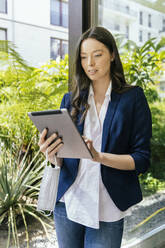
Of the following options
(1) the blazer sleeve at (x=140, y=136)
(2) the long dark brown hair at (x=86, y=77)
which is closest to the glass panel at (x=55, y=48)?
(2) the long dark brown hair at (x=86, y=77)

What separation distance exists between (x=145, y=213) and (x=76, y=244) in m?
0.81

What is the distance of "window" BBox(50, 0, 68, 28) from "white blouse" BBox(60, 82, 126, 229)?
7.56ft

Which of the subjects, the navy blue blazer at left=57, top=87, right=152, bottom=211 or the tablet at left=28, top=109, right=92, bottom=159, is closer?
the tablet at left=28, top=109, right=92, bottom=159

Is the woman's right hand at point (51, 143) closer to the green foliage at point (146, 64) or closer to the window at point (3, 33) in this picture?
the green foliage at point (146, 64)

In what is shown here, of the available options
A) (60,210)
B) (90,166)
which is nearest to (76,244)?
(60,210)

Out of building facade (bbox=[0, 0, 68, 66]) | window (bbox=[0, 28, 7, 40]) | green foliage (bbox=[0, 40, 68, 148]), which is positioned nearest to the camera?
green foliage (bbox=[0, 40, 68, 148])

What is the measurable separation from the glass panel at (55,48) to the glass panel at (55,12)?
0.73ft

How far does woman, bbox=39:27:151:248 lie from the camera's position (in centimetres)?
85

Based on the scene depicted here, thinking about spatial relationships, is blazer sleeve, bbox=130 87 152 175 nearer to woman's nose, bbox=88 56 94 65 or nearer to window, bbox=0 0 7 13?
woman's nose, bbox=88 56 94 65

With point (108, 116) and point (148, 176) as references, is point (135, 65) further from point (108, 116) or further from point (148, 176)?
point (108, 116)

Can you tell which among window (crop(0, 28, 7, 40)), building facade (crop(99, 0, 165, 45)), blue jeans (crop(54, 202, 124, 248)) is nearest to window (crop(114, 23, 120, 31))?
building facade (crop(99, 0, 165, 45))

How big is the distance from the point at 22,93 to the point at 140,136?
1491mm

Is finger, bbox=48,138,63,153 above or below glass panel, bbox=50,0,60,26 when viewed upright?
below

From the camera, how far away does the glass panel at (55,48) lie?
2797 millimetres
